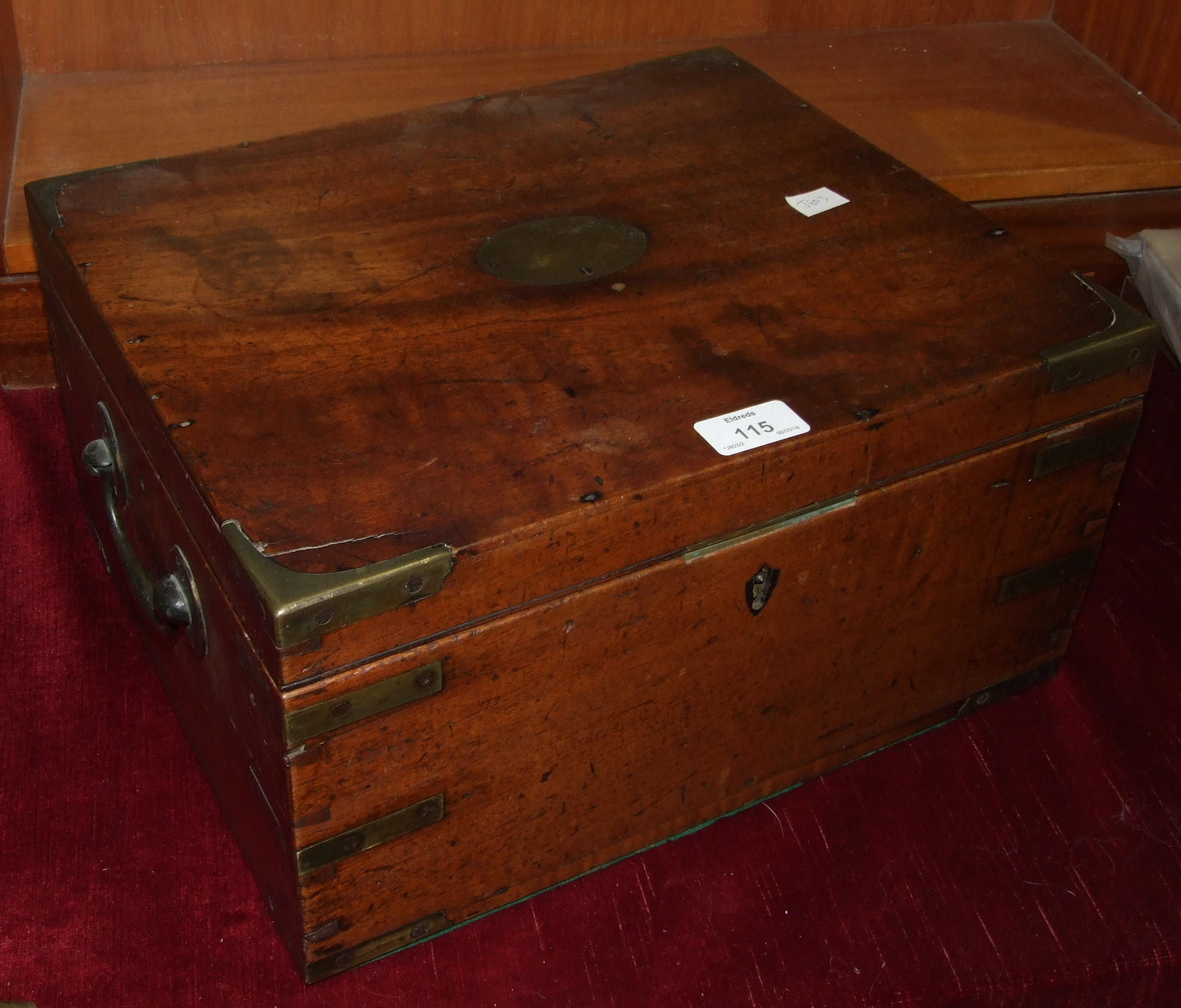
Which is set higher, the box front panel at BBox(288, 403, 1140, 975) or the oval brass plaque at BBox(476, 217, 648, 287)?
the oval brass plaque at BBox(476, 217, 648, 287)

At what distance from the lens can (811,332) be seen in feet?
2.90

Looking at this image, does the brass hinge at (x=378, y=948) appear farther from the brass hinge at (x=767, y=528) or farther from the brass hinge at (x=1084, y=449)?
the brass hinge at (x=1084, y=449)

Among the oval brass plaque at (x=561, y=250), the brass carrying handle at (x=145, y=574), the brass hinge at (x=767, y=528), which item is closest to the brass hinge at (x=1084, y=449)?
the brass hinge at (x=767, y=528)

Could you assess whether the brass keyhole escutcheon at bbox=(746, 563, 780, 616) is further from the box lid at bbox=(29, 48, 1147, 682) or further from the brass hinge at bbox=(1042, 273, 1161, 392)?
the brass hinge at bbox=(1042, 273, 1161, 392)

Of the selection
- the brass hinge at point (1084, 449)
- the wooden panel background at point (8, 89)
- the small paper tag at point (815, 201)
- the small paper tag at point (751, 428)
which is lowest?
the brass hinge at point (1084, 449)

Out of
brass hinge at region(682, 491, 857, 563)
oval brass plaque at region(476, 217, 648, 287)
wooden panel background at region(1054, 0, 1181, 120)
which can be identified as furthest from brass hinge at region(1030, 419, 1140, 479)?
wooden panel background at region(1054, 0, 1181, 120)

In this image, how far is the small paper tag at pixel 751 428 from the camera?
0.79 metres

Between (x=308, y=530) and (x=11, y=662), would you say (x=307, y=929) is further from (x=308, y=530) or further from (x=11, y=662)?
(x=11, y=662)

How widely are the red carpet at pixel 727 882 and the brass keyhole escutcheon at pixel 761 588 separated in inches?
8.0

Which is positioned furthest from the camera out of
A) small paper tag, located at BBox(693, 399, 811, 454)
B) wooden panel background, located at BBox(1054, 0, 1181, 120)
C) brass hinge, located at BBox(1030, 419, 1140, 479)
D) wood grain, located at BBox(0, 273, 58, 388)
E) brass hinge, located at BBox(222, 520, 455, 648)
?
wooden panel background, located at BBox(1054, 0, 1181, 120)

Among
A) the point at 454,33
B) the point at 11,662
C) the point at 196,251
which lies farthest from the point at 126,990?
the point at 454,33

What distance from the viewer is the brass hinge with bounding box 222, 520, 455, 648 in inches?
26.9

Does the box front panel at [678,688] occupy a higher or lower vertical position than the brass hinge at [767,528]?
lower

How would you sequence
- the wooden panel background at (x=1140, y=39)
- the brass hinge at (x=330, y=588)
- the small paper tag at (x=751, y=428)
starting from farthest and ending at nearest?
the wooden panel background at (x=1140, y=39)
the small paper tag at (x=751, y=428)
the brass hinge at (x=330, y=588)
